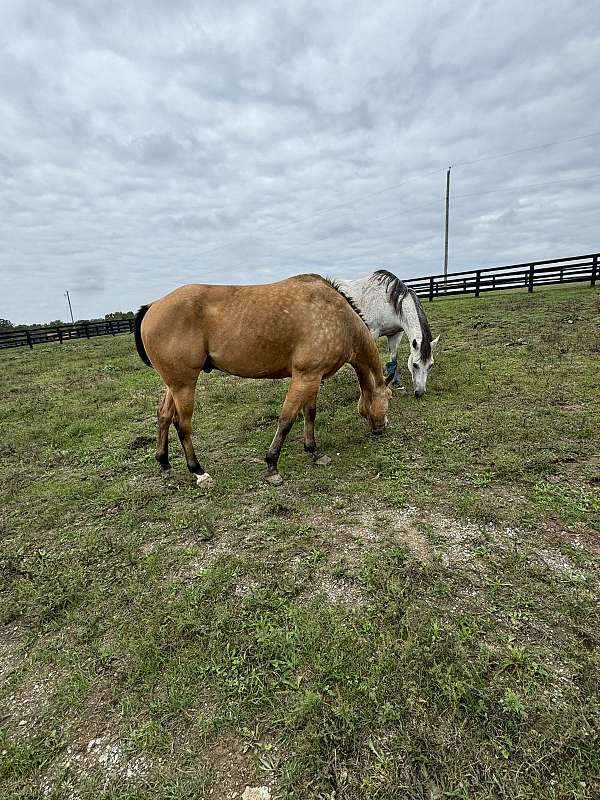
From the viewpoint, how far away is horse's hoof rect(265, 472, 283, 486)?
4.33 metres

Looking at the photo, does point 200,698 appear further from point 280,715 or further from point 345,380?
point 345,380

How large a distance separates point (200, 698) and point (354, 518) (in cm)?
190

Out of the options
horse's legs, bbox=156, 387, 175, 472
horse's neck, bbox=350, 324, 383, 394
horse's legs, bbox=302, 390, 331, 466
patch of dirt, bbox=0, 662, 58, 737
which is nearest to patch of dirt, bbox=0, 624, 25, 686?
patch of dirt, bbox=0, 662, 58, 737

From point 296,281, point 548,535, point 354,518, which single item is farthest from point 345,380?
point 548,535

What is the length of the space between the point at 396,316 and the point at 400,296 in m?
0.34

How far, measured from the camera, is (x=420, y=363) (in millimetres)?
6512

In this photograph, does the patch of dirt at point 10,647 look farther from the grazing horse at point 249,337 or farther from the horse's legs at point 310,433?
the horse's legs at point 310,433

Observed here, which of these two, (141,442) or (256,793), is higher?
(141,442)

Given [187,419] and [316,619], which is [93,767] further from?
[187,419]

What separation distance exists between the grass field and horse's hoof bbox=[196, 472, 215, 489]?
120mm

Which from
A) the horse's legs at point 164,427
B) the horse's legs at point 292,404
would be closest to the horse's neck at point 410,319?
the horse's legs at point 292,404

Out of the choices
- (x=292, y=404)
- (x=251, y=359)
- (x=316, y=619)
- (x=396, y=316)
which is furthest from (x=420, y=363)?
(x=316, y=619)

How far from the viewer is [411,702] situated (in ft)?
6.29

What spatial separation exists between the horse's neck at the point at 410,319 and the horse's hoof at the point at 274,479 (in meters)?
3.51
